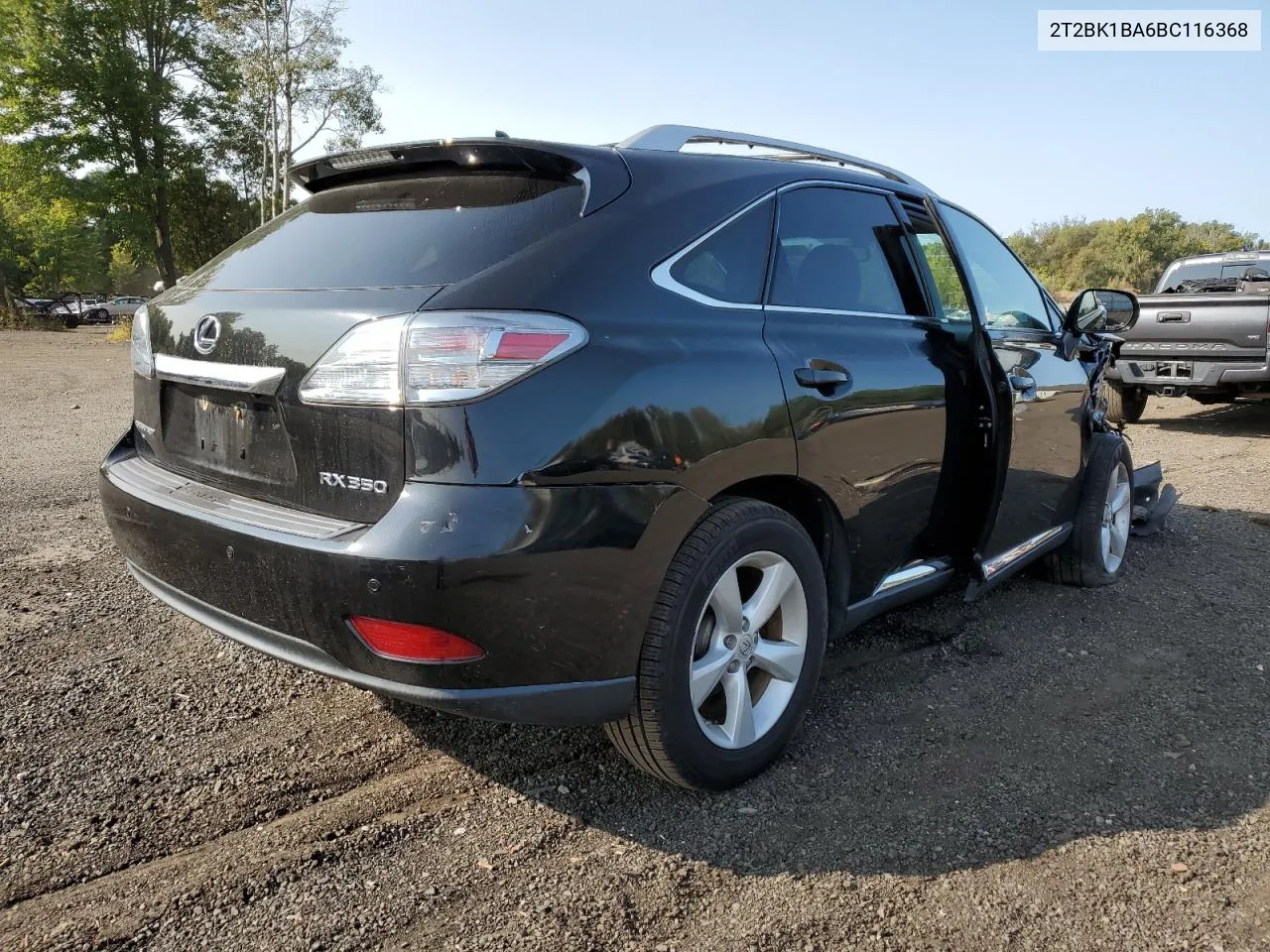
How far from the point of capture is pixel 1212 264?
10.6 m

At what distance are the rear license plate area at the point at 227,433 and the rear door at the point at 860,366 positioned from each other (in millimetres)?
1326

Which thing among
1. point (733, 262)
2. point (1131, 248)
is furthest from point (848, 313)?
point (1131, 248)

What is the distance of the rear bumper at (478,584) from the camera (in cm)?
191

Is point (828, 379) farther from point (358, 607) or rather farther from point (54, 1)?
point (54, 1)

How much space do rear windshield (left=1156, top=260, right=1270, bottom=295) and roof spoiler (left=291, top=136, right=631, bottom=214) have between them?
10.0 meters

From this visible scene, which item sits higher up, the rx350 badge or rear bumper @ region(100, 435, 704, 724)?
the rx350 badge

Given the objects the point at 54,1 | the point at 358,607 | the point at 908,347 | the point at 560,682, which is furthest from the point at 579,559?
the point at 54,1

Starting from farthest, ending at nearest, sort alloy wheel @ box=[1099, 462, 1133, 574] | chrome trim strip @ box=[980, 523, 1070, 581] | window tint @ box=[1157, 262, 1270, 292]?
window tint @ box=[1157, 262, 1270, 292] → alloy wheel @ box=[1099, 462, 1133, 574] → chrome trim strip @ box=[980, 523, 1070, 581]

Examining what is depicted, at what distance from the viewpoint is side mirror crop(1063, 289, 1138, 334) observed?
4.13m

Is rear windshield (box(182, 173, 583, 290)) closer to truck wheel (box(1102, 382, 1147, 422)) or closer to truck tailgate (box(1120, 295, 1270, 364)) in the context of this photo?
truck tailgate (box(1120, 295, 1270, 364))

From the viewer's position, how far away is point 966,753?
2775 millimetres

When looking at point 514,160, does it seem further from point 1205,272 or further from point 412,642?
point 1205,272

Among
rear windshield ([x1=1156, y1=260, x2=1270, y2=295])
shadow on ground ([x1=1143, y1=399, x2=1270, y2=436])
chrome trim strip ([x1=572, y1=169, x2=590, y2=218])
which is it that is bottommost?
shadow on ground ([x1=1143, y1=399, x2=1270, y2=436])

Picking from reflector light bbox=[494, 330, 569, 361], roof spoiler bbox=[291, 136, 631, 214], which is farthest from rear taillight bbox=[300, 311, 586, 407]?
roof spoiler bbox=[291, 136, 631, 214]
